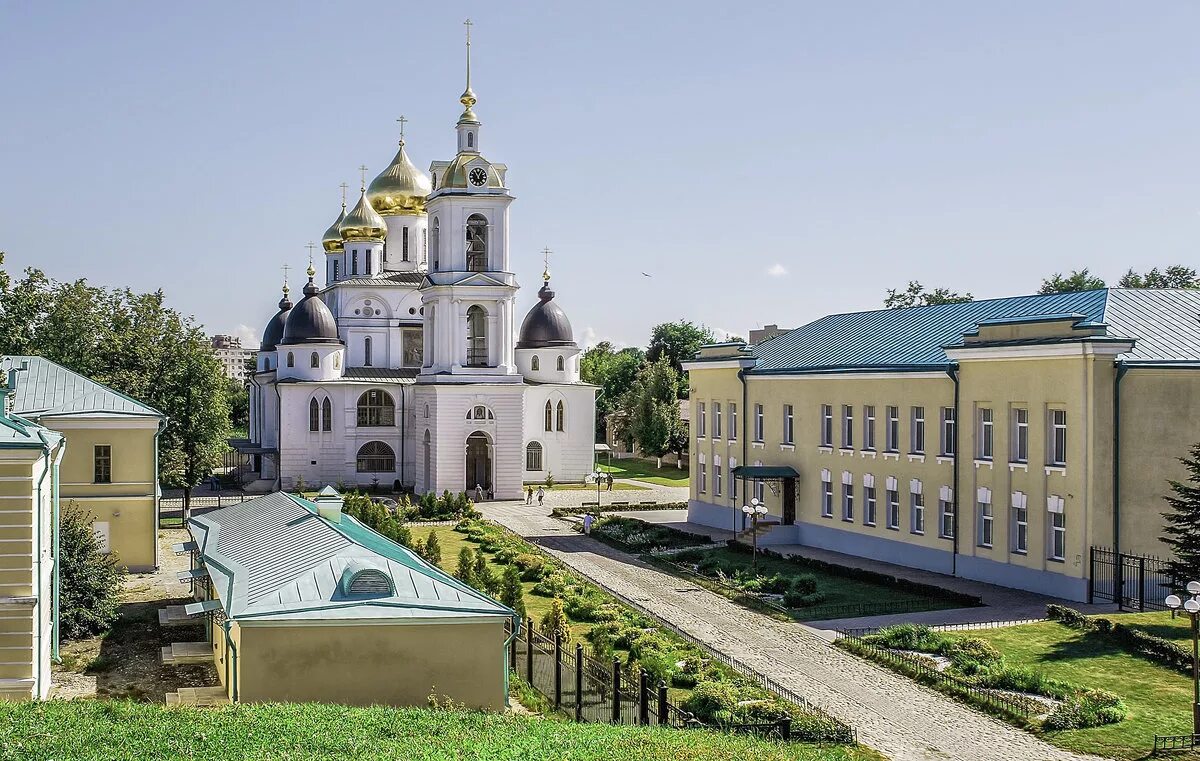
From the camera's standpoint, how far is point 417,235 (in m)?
64.6

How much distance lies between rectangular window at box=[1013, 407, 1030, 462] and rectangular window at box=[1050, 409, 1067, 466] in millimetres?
828

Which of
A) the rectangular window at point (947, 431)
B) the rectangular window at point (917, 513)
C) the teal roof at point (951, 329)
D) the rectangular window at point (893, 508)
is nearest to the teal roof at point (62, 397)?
the teal roof at point (951, 329)

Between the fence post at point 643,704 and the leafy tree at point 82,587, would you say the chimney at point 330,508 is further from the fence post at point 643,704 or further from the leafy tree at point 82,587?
the fence post at point 643,704

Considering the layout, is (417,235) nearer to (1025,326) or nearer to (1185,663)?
(1025,326)

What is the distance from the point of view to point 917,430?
32.4 metres

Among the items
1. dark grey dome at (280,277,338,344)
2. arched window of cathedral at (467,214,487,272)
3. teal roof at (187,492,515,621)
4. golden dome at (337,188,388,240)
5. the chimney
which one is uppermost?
golden dome at (337,188,388,240)

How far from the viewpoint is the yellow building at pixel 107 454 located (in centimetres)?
3294

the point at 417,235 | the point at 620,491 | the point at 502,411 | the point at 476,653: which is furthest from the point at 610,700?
the point at 417,235

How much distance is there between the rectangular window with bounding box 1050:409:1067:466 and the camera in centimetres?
2703

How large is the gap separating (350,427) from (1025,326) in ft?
122

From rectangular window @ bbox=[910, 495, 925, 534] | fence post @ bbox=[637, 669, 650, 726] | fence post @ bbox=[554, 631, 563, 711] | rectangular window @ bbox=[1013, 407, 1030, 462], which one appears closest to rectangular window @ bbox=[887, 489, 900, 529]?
rectangular window @ bbox=[910, 495, 925, 534]

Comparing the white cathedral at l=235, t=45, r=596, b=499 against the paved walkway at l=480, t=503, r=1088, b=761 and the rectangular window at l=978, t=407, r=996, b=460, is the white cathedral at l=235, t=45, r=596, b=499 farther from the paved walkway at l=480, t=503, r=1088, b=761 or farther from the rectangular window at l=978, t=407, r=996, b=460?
the rectangular window at l=978, t=407, r=996, b=460

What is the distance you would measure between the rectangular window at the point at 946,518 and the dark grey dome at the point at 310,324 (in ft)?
115

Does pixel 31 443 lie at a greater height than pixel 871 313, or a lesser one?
lesser
